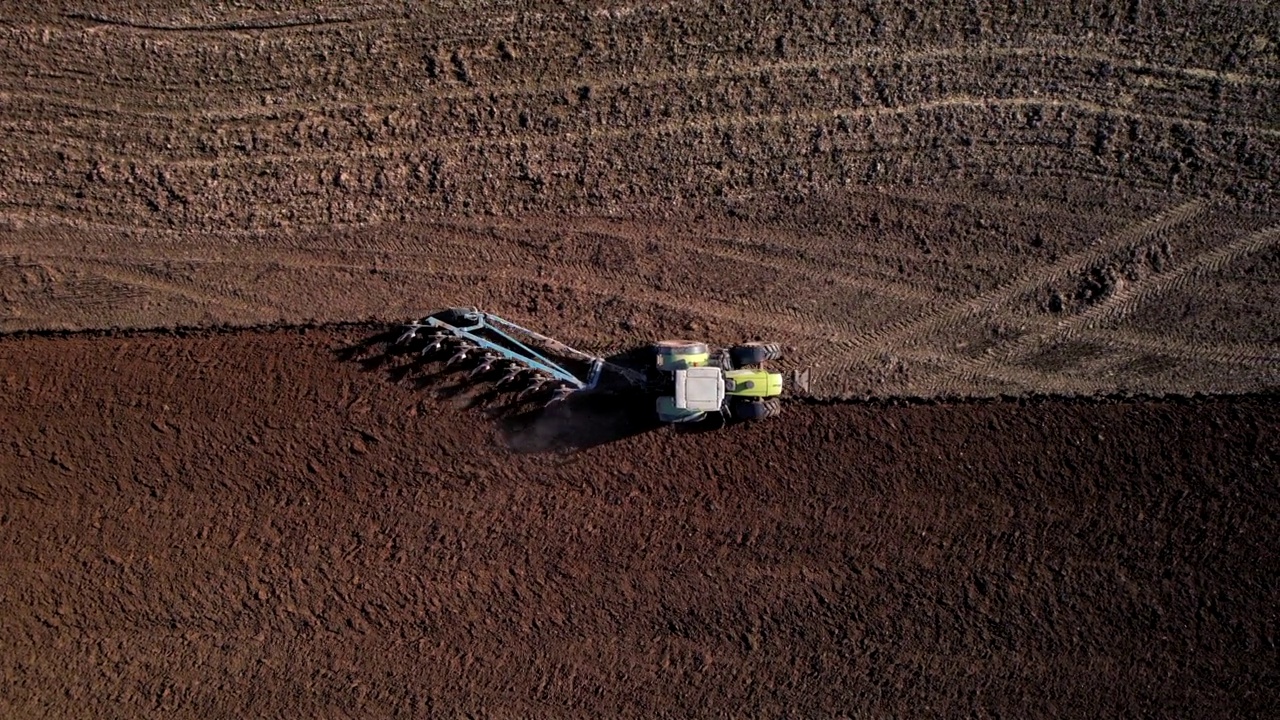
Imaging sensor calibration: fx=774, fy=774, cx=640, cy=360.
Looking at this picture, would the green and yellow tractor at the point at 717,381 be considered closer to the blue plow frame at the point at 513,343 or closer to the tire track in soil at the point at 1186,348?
the blue plow frame at the point at 513,343

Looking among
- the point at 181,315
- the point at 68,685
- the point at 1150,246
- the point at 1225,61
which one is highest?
the point at 1225,61

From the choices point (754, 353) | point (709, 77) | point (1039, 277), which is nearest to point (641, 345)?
point (754, 353)

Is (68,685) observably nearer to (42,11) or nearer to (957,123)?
(42,11)

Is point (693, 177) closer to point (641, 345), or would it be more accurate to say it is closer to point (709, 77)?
point (709, 77)

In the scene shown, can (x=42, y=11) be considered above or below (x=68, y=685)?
above

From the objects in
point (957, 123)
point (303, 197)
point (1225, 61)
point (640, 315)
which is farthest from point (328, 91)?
point (1225, 61)

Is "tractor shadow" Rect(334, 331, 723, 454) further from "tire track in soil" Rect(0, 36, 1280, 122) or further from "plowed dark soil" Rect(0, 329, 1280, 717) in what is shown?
"tire track in soil" Rect(0, 36, 1280, 122)

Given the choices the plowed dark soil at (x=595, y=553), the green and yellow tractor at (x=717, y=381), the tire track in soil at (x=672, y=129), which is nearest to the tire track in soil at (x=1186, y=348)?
the plowed dark soil at (x=595, y=553)
